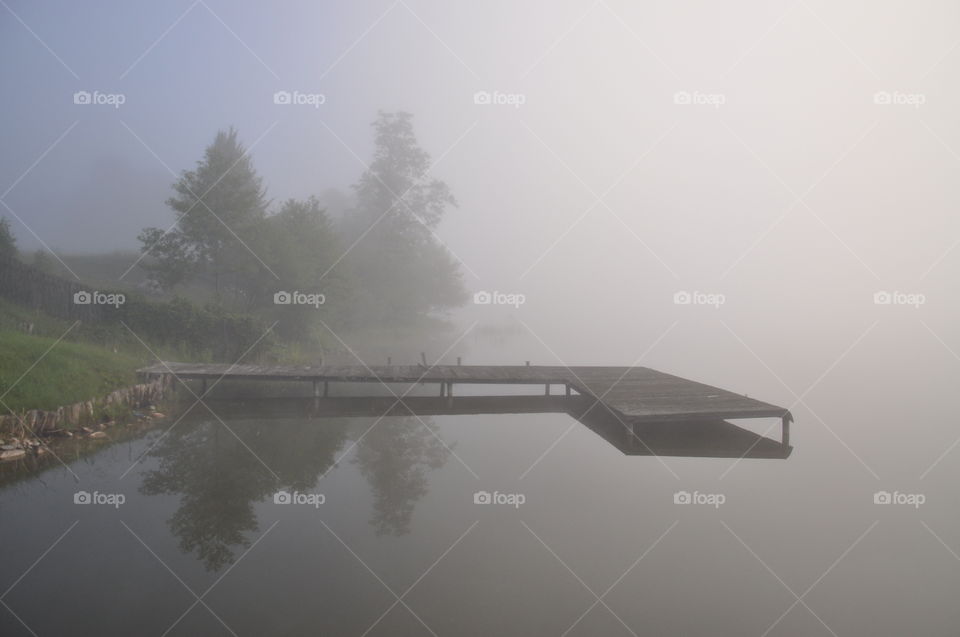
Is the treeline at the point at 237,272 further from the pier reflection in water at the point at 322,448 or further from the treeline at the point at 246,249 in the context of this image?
the pier reflection in water at the point at 322,448

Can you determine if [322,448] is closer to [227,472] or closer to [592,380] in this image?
[227,472]

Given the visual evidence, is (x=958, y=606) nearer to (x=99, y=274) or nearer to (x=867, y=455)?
(x=867, y=455)

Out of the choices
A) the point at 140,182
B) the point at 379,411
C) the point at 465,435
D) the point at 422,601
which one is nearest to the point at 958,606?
the point at 422,601

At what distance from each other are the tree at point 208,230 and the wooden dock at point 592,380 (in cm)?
743

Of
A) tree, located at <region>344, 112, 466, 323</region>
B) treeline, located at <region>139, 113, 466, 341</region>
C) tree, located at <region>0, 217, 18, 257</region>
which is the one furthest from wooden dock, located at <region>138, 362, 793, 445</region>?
tree, located at <region>344, 112, 466, 323</region>

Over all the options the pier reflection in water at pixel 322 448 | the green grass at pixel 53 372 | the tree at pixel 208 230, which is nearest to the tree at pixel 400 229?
the tree at pixel 208 230

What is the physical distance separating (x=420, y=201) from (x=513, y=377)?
24867 millimetres

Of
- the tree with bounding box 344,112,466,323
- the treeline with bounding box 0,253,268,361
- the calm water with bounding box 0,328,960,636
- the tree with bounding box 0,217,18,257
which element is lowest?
the calm water with bounding box 0,328,960,636

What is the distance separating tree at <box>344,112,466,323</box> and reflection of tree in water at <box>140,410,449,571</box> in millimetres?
21241

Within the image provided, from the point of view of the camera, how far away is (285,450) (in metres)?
9.66

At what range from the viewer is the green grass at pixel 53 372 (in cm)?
977

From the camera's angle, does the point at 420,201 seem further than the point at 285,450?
Yes

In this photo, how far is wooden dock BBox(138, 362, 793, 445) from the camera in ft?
34.1

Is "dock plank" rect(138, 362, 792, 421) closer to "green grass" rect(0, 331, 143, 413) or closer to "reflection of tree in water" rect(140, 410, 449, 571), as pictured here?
"green grass" rect(0, 331, 143, 413)
